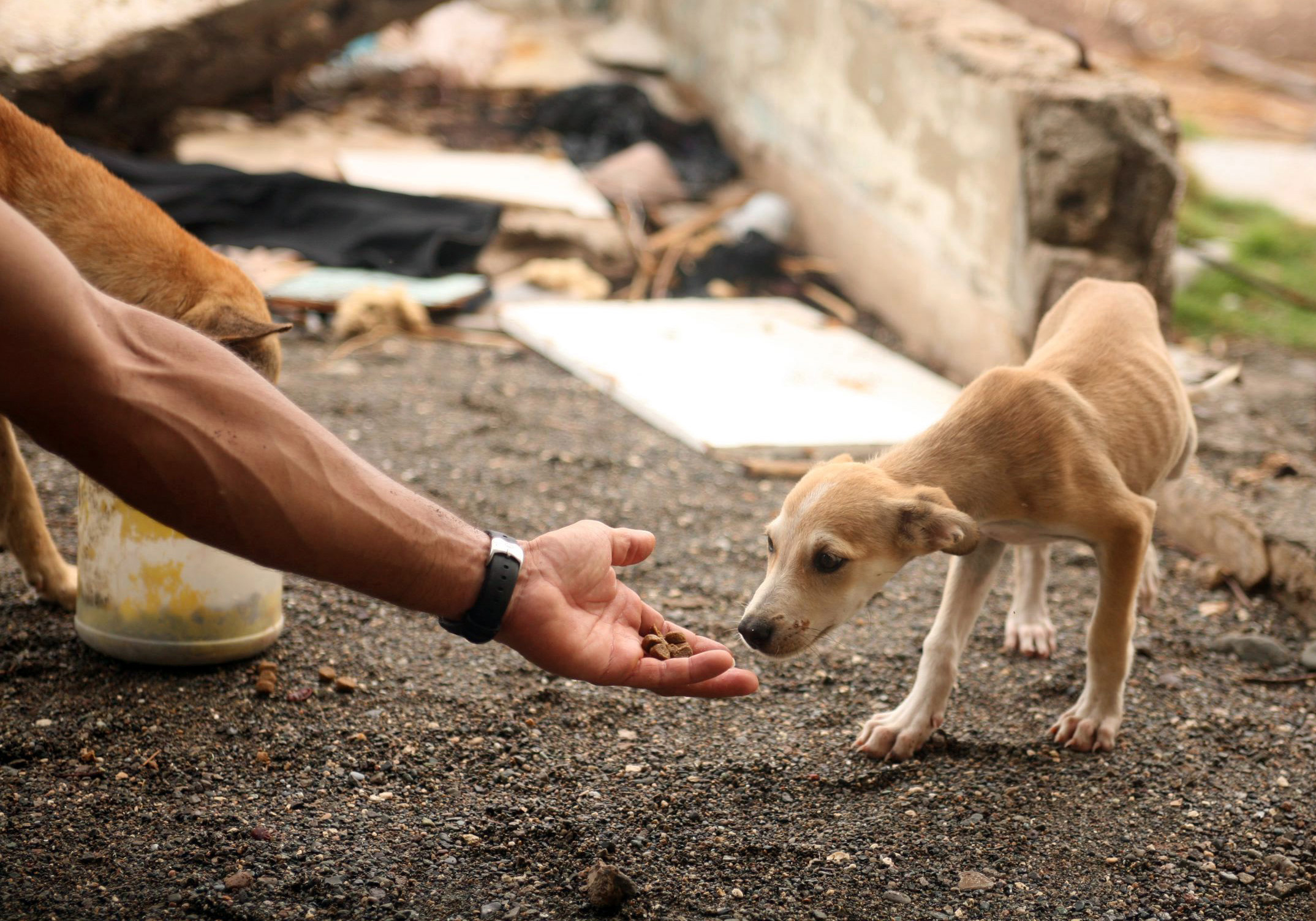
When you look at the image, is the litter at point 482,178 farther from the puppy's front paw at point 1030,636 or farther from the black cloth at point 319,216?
the puppy's front paw at point 1030,636

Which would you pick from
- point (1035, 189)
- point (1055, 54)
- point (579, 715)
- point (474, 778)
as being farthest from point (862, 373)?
point (474, 778)

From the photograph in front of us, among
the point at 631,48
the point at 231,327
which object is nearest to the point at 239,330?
the point at 231,327

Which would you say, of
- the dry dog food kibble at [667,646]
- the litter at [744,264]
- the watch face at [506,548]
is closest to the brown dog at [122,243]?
the watch face at [506,548]

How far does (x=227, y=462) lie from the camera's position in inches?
81.6

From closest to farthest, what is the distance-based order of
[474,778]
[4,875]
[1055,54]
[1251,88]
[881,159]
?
1. [4,875]
2. [474,778]
3. [1055,54]
4. [881,159]
5. [1251,88]

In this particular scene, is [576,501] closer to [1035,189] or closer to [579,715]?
[579,715]

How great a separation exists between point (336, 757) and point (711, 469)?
8.06 feet

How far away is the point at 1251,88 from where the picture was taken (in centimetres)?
1406

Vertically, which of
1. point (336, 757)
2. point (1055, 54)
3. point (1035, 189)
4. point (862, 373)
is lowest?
point (862, 373)

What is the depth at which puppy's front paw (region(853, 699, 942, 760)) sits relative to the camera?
3.10 meters

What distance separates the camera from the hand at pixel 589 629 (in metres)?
2.40

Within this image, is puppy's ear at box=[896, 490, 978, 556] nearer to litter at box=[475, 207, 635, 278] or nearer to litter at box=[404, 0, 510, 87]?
litter at box=[475, 207, 635, 278]

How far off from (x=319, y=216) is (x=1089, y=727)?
5573 millimetres

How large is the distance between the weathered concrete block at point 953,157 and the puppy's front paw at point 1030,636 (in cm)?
216
